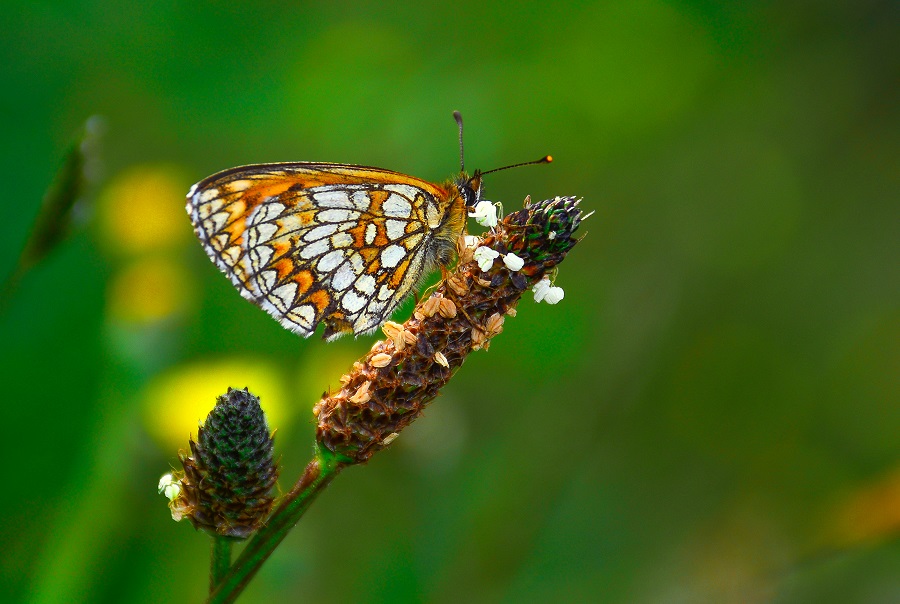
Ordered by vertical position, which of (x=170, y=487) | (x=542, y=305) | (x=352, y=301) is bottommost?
(x=170, y=487)

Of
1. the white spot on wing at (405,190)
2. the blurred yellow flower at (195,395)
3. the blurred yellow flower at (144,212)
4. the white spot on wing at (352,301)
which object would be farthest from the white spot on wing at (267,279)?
the blurred yellow flower at (144,212)

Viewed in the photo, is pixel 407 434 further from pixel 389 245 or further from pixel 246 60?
pixel 246 60

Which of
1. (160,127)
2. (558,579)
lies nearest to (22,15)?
(160,127)

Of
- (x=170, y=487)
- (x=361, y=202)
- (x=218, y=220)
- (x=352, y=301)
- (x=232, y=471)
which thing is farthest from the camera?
(x=361, y=202)

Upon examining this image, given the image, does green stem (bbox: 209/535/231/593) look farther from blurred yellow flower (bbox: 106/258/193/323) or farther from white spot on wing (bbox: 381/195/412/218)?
blurred yellow flower (bbox: 106/258/193/323)

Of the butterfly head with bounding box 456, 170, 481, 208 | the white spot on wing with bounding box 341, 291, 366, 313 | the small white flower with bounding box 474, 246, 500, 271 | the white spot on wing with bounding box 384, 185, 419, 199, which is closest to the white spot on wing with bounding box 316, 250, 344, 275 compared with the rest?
the white spot on wing with bounding box 341, 291, 366, 313

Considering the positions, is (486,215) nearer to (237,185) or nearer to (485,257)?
(485,257)

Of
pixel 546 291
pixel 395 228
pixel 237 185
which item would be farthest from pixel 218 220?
pixel 546 291
